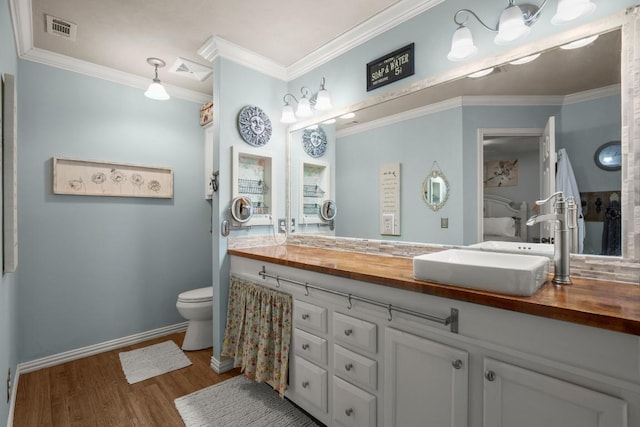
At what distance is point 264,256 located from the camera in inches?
76.2

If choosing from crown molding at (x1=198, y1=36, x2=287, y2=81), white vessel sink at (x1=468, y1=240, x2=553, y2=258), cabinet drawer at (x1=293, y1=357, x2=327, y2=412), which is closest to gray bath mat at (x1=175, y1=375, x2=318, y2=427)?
cabinet drawer at (x1=293, y1=357, x2=327, y2=412)

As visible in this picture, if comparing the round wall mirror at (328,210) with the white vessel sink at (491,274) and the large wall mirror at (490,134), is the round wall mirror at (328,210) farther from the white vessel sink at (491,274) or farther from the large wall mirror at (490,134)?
the white vessel sink at (491,274)

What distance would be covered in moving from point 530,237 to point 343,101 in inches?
57.8

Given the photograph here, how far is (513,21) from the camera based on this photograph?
1.28 metres

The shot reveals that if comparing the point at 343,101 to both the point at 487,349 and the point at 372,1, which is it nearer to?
the point at 372,1

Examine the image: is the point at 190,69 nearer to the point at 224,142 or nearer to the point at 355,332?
the point at 224,142

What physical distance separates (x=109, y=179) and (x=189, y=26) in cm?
149

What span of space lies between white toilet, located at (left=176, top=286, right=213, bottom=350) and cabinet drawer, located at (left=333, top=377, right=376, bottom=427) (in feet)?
4.95

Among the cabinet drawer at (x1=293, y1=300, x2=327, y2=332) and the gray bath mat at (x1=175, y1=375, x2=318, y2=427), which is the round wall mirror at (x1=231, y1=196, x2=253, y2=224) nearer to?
the cabinet drawer at (x1=293, y1=300, x2=327, y2=332)

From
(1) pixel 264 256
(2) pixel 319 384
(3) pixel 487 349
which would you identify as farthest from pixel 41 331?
(3) pixel 487 349

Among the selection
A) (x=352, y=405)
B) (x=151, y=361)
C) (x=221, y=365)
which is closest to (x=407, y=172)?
(x=352, y=405)

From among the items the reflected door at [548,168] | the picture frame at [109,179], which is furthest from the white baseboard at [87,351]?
the reflected door at [548,168]

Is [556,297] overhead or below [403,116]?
below

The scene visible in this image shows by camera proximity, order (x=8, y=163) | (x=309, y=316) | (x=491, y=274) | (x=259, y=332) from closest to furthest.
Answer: (x=491, y=274)
(x=8, y=163)
(x=309, y=316)
(x=259, y=332)
